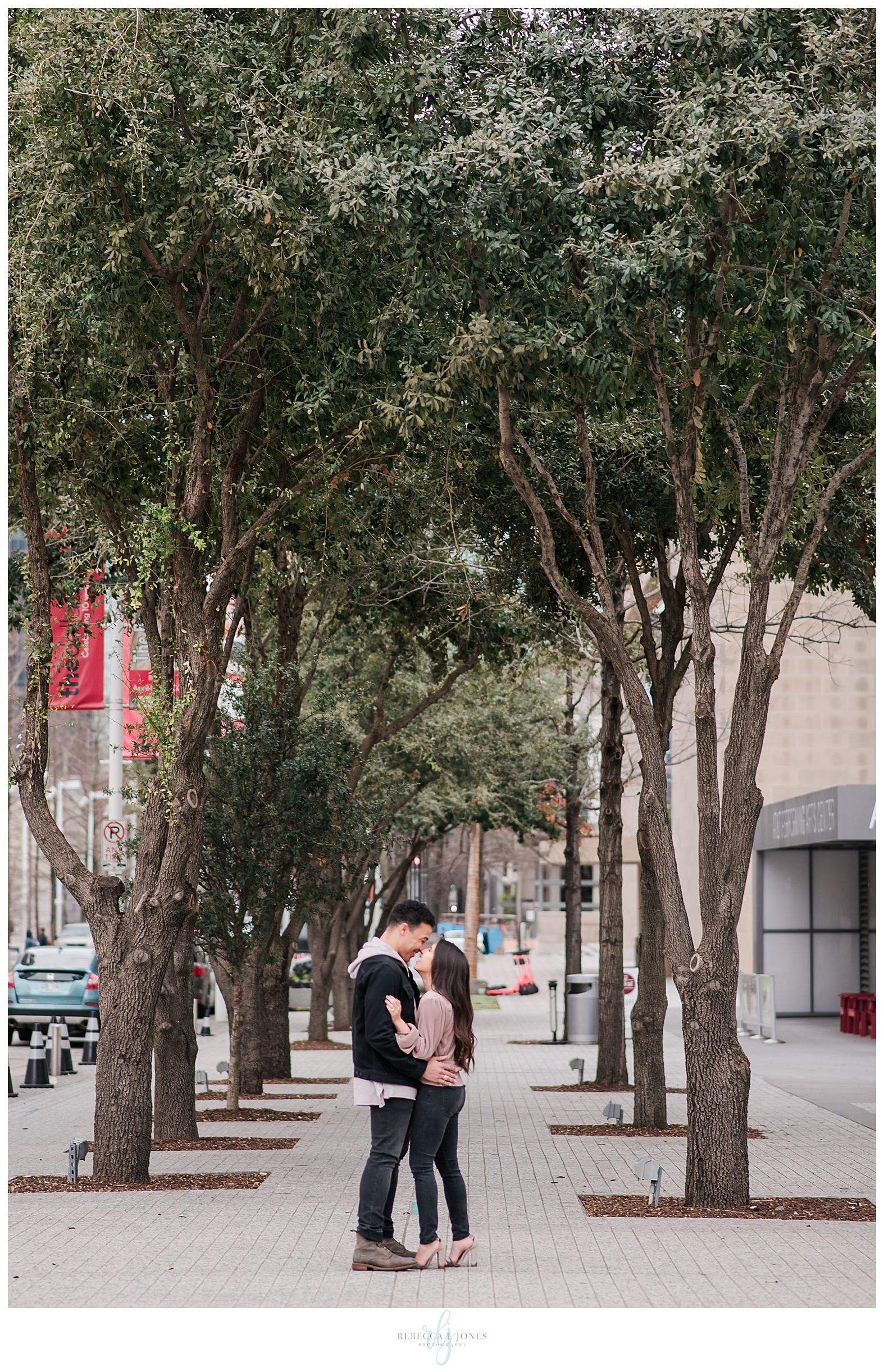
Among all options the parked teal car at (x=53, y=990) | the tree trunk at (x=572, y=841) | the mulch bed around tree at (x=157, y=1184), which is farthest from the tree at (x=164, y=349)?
the tree trunk at (x=572, y=841)

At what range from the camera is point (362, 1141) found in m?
12.3

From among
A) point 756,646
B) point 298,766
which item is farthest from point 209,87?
point 298,766

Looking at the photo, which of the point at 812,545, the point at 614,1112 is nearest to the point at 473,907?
the point at 614,1112

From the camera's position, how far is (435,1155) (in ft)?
23.4

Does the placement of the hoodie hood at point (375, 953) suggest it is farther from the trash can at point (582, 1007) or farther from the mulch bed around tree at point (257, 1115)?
the trash can at point (582, 1007)

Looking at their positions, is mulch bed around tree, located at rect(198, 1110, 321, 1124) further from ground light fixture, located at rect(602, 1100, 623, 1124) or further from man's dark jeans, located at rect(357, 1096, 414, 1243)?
man's dark jeans, located at rect(357, 1096, 414, 1243)

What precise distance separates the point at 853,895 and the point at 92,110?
78.6 feet

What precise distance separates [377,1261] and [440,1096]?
0.90 m

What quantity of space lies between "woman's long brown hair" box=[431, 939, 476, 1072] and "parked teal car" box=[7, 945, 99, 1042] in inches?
617

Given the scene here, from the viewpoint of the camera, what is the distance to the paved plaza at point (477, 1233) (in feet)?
22.1

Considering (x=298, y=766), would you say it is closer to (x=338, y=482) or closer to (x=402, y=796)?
(x=338, y=482)

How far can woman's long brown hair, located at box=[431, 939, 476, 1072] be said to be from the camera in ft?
23.4

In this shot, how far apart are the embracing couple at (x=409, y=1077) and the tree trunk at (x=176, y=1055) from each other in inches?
187

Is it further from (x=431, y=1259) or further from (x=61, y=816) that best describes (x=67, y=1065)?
(x=61, y=816)
